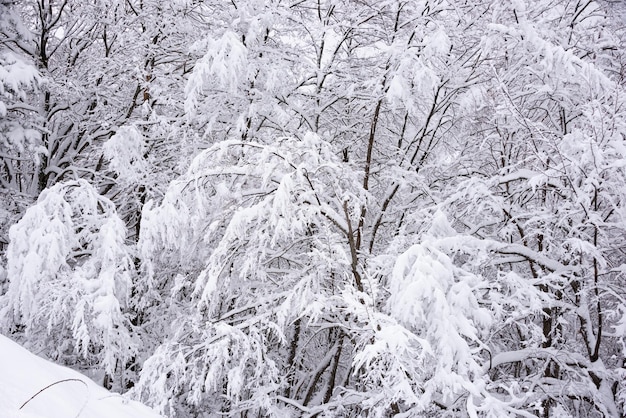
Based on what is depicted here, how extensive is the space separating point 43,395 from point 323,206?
3130 millimetres

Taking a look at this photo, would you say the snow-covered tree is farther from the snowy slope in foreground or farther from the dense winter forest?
the snowy slope in foreground

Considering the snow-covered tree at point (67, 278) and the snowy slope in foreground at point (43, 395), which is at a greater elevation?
the snowy slope in foreground at point (43, 395)

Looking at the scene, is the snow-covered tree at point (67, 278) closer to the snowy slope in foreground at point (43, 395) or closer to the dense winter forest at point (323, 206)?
the dense winter forest at point (323, 206)

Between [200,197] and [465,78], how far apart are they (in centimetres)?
413

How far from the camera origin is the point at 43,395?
1627 millimetres

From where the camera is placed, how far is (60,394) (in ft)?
5.66

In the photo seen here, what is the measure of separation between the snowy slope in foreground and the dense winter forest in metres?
1.94

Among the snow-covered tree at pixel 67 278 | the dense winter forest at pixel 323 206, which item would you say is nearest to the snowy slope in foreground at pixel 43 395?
the dense winter forest at pixel 323 206

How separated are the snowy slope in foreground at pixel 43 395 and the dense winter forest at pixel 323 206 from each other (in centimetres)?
194

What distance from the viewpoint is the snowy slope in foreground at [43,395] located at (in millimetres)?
1499

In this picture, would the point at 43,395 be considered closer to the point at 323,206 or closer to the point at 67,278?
the point at 323,206

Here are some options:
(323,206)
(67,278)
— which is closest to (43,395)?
(323,206)

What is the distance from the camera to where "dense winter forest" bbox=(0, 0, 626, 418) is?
4.07 m

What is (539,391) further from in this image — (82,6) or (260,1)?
(82,6)
